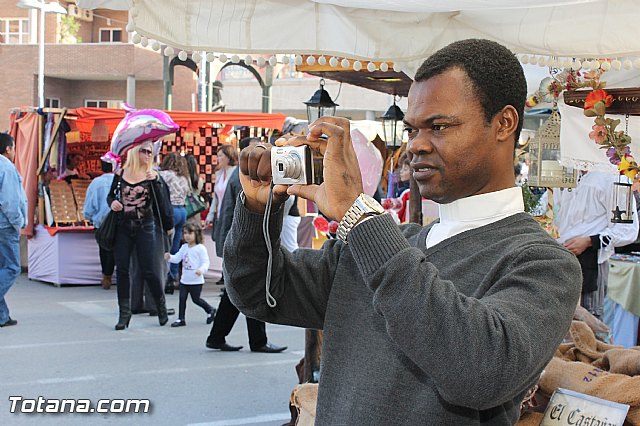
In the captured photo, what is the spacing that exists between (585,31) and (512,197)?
2.39 meters

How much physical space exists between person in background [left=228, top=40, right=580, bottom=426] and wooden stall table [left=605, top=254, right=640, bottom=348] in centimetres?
522

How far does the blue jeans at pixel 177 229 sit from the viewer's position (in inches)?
412

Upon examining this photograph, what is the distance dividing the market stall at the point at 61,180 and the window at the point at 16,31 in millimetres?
26374

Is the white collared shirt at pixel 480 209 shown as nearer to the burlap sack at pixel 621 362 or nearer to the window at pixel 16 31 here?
the burlap sack at pixel 621 362

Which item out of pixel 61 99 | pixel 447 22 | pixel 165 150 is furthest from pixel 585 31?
pixel 61 99

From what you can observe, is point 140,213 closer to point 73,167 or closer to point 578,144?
point 73,167

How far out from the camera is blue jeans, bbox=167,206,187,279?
1046cm

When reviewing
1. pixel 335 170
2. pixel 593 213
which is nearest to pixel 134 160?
pixel 593 213

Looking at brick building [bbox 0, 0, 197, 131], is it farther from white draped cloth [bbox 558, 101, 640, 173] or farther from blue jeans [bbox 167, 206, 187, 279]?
white draped cloth [bbox 558, 101, 640, 173]

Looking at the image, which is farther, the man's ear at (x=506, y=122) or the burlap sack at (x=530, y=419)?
the burlap sack at (x=530, y=419)

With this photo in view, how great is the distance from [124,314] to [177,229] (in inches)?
98.4

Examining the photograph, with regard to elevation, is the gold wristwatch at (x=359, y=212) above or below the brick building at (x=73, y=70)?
below

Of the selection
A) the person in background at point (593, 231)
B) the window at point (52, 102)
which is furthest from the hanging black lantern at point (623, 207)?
the window at point (52, 102)

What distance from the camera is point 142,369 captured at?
6727mm
